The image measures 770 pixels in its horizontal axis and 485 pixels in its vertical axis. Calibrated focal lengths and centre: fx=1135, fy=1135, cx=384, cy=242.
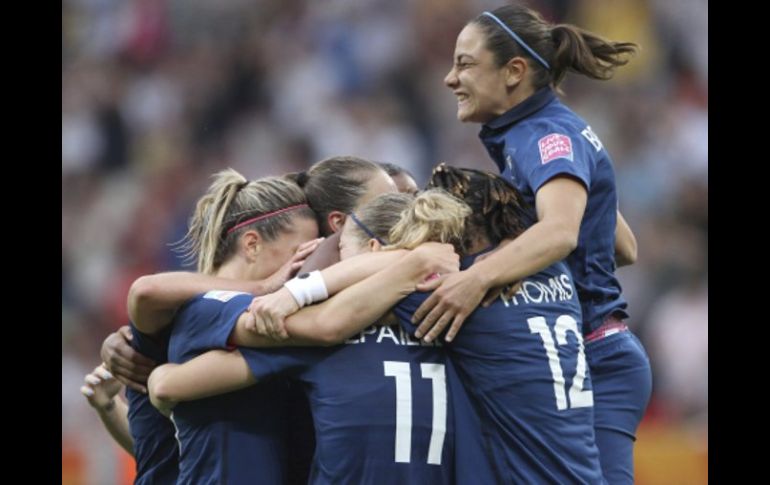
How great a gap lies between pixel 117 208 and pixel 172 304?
5926 millimetres

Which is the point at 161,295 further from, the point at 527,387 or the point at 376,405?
the point at 527,387

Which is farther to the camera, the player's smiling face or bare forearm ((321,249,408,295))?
the player's smiling face

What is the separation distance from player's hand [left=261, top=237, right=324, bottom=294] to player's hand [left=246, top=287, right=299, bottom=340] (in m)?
0.40

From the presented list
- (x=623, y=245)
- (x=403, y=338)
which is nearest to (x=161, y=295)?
(x=403, y=338)

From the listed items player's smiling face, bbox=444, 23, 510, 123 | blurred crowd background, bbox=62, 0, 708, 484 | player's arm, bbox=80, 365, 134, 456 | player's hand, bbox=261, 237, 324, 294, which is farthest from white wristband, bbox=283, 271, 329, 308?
blurred crowd background, bbox=62, 0, 708, 484

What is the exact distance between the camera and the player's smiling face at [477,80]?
3984mm

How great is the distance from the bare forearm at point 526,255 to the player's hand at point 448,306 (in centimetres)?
5

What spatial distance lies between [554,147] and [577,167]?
11 cm

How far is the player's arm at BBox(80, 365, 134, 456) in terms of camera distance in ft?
13.8

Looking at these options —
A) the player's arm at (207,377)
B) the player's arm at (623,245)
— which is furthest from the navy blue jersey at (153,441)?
the player's arm at (623,245)

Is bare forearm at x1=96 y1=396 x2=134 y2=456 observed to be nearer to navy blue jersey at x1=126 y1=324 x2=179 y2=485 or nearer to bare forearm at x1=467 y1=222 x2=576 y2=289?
navy blue jersey at x1=126 y1=324 x2=179 y2=485

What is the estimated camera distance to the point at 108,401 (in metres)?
4.28

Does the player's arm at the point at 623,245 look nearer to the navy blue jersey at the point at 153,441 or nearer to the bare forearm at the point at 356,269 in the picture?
the bare forearm at the point at 356,269

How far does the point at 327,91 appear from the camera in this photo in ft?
31.6
